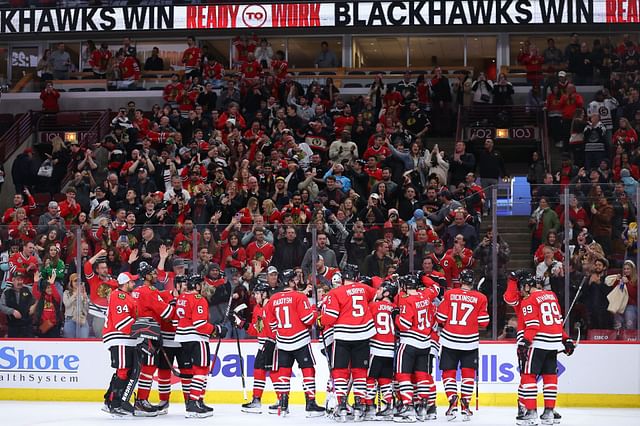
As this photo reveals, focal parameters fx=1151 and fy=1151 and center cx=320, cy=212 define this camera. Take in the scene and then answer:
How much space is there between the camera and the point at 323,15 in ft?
69.9

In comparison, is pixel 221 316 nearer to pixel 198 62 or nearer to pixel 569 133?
pixel 569 133

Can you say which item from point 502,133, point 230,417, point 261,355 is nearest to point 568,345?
point 261,355

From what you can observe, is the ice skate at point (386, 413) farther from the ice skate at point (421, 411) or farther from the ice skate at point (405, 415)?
the ice skate at point (421, 411)

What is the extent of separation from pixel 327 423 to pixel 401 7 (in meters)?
10.8

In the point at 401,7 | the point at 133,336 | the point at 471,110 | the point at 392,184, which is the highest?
the point at 401,7

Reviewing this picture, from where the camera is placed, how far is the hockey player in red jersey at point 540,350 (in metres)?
11.7

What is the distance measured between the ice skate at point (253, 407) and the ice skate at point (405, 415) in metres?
1.69

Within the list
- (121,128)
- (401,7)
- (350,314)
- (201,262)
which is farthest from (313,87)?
Result: (350,314)

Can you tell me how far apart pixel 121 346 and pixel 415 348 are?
3085 millimetres

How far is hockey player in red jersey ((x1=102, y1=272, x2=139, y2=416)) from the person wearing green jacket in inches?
185

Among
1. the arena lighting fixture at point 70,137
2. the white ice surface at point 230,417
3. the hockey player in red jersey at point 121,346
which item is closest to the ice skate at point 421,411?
the white ice surface at point 230,417

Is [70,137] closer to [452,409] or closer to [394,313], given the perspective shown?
[394,313]

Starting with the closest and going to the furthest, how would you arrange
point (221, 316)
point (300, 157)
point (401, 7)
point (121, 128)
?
point (221, 316)
point (300, 157)
point (121, 128)
point (401, 7)

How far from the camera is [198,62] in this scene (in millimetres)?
22531
